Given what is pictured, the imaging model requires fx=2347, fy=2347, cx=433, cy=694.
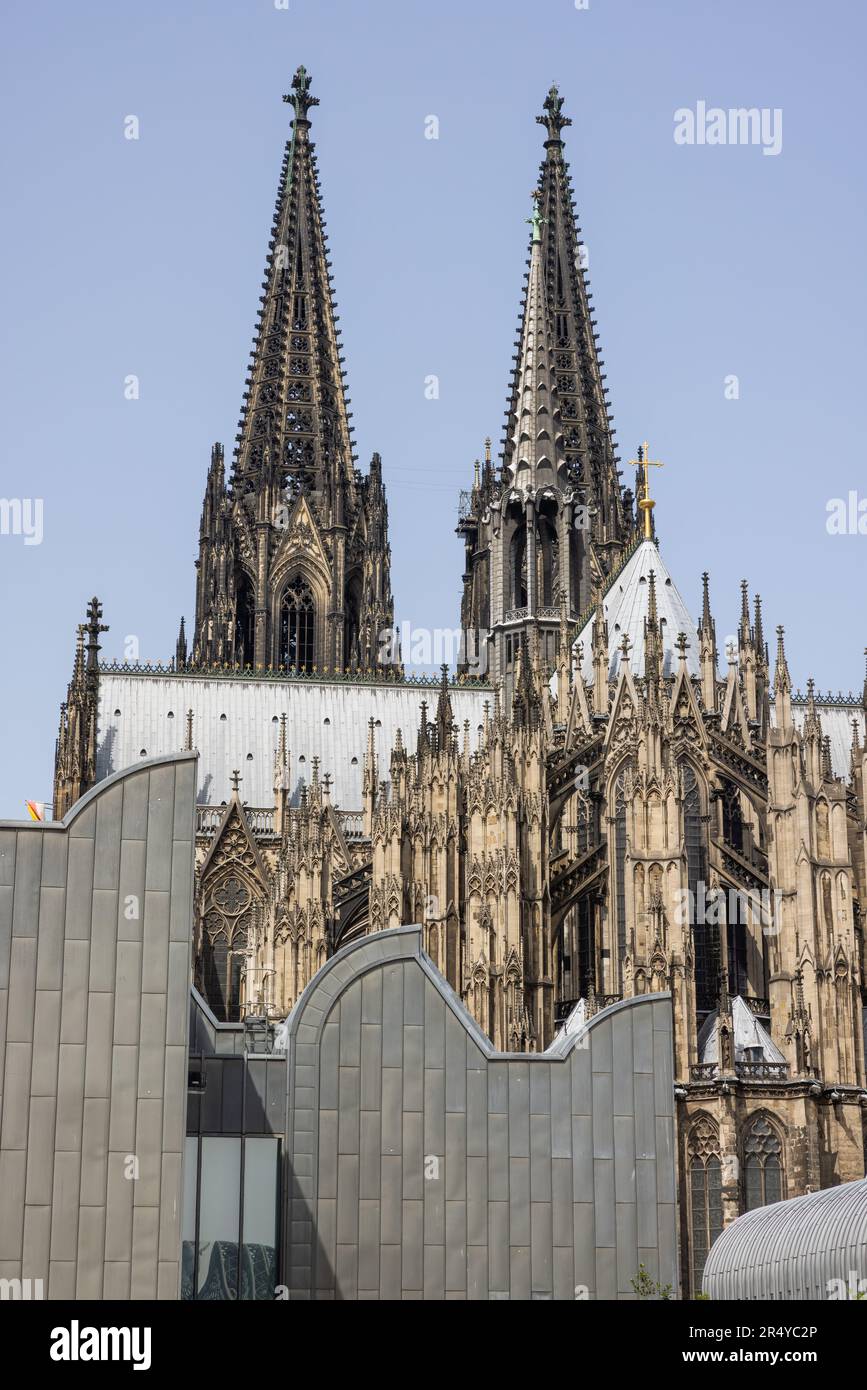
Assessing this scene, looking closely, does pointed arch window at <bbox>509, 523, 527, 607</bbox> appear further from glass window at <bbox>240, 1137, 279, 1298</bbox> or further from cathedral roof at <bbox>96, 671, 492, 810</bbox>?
glass window at <bbox>240, 1137, 279, 1298</bbox>

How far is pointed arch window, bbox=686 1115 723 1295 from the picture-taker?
5131 cm

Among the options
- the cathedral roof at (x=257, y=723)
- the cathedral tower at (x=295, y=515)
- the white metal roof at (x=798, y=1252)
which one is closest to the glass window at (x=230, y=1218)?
the white metal roof at (x=798, y=1252)

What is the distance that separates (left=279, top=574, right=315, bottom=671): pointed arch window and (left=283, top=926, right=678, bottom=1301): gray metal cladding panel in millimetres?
48387

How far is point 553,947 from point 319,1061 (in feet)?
67.7

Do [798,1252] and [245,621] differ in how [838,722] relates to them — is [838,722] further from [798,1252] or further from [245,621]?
[798,1252]

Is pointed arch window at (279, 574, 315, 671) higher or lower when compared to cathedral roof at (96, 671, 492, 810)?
higher

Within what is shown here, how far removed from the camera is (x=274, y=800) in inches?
2884

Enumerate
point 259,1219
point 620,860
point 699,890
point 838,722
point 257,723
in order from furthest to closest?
point 257,723 → point 838,722 → point 699,890 → point 620,860 → point 259,1219

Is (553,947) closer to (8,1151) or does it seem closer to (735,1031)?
(735,1031)

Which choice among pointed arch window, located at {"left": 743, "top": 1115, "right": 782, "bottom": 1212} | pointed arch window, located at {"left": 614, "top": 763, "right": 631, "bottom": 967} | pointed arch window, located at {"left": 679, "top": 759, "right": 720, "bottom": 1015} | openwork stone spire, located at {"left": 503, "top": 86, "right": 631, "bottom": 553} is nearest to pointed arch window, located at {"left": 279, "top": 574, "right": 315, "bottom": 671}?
openwork stone spire, located at {"left": 503, "top": 86, "right": 631, "bottom": 553}

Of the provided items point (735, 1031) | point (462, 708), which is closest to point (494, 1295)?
point (735, 1031)

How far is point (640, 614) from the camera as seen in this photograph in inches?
2591

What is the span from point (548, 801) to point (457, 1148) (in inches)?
891

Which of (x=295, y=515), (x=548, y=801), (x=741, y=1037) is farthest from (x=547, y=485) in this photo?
(x=741, y=1037)
